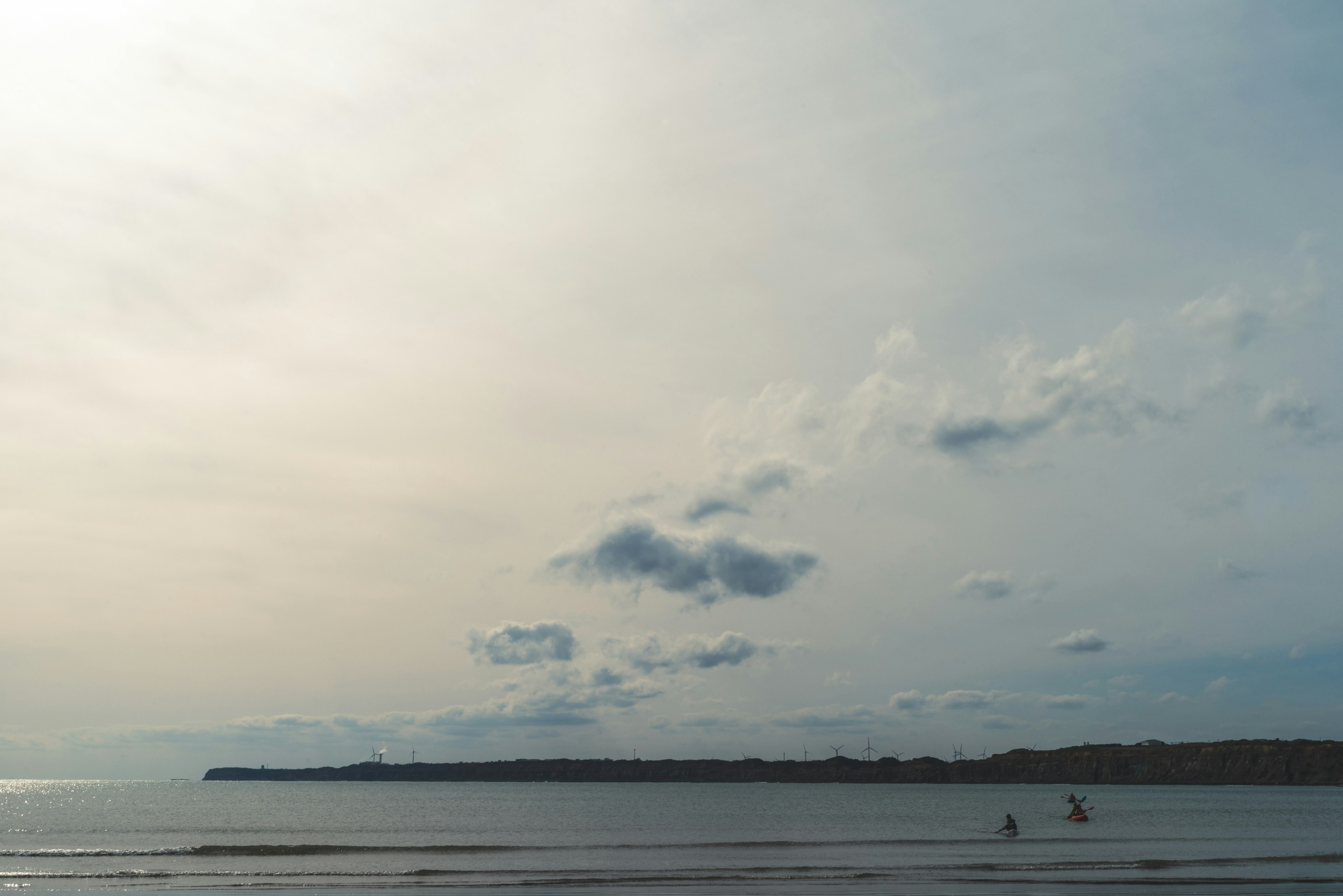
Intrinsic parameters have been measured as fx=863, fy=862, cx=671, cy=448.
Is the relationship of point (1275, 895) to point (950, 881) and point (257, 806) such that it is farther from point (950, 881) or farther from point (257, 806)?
point (257, 806)

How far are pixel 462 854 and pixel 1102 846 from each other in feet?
150

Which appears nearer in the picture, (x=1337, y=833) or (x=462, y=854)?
(x=462, y=854)

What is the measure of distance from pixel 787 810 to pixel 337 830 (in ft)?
226

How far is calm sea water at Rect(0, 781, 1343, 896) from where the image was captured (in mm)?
43625

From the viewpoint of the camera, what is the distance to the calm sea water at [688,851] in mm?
43625

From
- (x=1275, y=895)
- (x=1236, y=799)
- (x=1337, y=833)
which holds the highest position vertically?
(x=1275, y=895)

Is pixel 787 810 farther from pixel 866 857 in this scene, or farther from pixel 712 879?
pixel 712 879

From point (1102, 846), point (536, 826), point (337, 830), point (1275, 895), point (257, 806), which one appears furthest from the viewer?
point (257, 806)

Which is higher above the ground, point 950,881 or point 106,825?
point 950,881

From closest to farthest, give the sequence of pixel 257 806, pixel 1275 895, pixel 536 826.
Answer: pixel 1275 895
pixel 536 826
pixel 257 806

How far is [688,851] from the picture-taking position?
200ft

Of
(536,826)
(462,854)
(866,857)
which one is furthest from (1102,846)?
(536,826)

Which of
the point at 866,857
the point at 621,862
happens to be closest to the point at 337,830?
the point at 621,862

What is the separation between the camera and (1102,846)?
6206 cm
